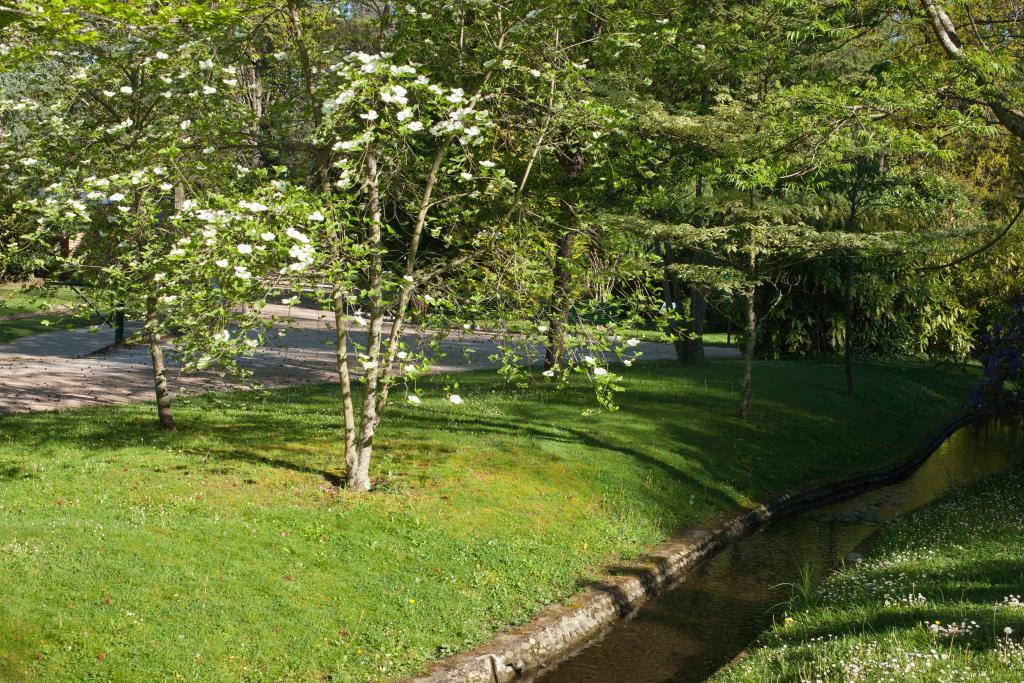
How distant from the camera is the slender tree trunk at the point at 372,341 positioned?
10.8 m

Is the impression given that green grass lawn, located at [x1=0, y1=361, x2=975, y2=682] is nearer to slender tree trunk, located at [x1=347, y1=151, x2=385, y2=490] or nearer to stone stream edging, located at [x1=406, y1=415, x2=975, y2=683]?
stone stream edging, located at [x1=406, y1=415, x2=975, y2=683]

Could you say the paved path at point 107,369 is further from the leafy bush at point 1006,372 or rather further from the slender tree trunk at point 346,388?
the leafy bush at point 1006,372

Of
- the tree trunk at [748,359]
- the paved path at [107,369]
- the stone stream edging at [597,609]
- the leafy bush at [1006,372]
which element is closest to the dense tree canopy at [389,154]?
the tree trunk at [748,359]

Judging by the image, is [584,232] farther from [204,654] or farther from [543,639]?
[204,654]

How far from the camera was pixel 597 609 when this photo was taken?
427 inches

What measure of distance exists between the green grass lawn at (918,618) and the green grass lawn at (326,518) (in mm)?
2901

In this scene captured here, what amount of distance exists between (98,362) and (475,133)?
17018 millimetres

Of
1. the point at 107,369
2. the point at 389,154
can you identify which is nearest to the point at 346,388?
the point at 389,154

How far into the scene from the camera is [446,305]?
436 inches

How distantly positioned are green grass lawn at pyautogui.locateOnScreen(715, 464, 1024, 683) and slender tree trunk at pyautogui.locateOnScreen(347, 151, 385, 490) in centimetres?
482

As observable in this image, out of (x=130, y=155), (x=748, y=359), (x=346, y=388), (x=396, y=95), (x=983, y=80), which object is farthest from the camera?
(x=748, y=359)

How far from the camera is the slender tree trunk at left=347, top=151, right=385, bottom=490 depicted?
10812 millimetres

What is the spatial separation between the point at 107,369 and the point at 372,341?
13.8m

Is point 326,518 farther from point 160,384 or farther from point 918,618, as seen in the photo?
point 918,618
